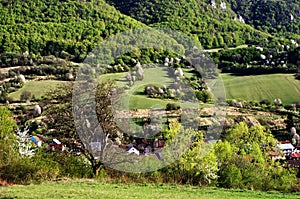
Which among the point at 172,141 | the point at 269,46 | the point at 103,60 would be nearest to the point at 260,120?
the point at 103,60

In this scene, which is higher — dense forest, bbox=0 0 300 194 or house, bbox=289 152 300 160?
dense forest, bbox=0 0 300 194

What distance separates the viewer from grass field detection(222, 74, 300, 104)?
184 ft

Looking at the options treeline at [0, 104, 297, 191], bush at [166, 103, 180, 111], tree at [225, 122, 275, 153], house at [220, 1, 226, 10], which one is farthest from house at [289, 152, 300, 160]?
house at [220, 1, 226, 10]

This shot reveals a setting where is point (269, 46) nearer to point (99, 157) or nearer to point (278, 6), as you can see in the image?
point (278, 6)

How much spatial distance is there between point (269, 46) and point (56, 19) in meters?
47.6

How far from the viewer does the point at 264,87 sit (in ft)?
200

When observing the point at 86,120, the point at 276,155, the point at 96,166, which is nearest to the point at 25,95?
the point at 276,155

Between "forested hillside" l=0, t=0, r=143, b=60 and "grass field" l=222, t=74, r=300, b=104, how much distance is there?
2793 cm

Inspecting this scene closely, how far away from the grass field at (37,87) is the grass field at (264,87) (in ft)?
75.0

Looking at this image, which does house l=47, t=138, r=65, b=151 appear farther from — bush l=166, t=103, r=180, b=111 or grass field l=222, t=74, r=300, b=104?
grass field l=222, t=74, r=300, b=104

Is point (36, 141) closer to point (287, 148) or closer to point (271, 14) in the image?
point (287, 148)

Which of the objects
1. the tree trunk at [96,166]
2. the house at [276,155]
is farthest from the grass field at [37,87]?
the tree trunk at [96,166]

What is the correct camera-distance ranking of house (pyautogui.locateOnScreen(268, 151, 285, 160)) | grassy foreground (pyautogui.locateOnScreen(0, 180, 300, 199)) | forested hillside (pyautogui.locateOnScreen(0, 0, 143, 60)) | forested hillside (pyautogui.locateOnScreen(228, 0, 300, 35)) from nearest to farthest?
grassy foreground (pyautogui.locateOnScreen(0, 180, 300, 199))
house (pyautogui.locateOnScreen(268, 151, 285, 160))
forested hillside (pyautogui.locateOnScreen(0, 0, 143, 60))
forested hillside (pyautogui.locateOnScreen(228, 0, 300, 35))

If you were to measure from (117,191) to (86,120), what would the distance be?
3.29 m
